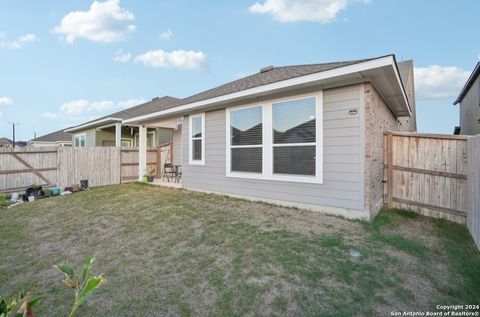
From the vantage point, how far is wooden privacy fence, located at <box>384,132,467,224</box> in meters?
5.08

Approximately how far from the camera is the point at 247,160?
6332 millimetres

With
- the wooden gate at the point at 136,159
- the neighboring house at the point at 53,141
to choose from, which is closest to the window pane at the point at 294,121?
the wooden gate at the point at 136,159

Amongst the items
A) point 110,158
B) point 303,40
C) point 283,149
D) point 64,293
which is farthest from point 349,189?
point 110,158

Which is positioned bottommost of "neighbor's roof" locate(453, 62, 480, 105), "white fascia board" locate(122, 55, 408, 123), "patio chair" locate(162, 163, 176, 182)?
"patio chair" locate(162, 163, 176, 182)

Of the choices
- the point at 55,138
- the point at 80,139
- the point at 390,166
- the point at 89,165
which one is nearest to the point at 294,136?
the point at 390,166

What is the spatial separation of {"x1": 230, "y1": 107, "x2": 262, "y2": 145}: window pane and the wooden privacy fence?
3.15m

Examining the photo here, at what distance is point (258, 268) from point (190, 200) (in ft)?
12.8

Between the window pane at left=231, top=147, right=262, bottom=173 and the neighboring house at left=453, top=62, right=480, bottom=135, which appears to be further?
the neighboring house at left=453, top=62, right=480, bottom=135

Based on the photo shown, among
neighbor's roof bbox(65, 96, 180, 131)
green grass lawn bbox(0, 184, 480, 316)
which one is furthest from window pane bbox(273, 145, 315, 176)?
neighbor's roof bbox(65, 96, 180, 131)

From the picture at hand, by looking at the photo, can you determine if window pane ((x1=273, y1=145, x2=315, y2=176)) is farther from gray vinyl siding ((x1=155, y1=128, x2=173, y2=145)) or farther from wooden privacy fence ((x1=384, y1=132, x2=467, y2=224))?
gray vinyl siding ((x1=155, y1=128, x2=173, y2=145))

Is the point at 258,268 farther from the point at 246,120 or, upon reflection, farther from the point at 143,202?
the point at 143,202

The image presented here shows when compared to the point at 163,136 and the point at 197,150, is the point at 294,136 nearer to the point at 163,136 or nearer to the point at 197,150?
the point at 197,150

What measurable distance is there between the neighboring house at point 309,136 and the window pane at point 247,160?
0.02 metres

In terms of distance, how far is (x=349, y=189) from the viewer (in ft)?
15.5
